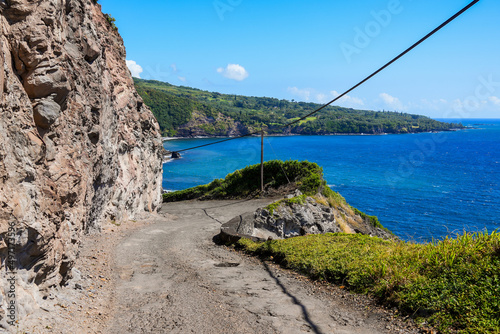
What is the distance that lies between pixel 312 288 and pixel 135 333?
15.4 ft

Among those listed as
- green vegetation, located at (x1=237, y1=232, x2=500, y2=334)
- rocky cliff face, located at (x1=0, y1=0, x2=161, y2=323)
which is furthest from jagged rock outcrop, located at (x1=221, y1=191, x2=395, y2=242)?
rocky cliff face, located at (x1=0, y1=0, x2=161, y2=323)

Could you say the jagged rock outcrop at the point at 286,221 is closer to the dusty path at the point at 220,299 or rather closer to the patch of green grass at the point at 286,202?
the patch of green grass at the point at 286,202

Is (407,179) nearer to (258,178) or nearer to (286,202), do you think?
(258,178)

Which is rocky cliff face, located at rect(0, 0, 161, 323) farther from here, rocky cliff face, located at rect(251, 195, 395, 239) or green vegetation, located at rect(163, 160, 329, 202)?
green vegetation, located at rect(163, 160, 329, 202)

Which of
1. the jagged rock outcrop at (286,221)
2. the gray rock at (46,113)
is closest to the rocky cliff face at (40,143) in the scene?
the gray rock at (46,113)

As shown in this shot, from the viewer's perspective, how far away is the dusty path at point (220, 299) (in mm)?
7410

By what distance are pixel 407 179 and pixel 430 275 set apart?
252 feet

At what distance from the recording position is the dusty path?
7.41m

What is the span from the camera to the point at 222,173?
297 feet

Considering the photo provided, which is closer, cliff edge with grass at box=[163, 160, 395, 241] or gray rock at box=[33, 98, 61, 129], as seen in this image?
gray rock at box=[33, 98, 61, 129]

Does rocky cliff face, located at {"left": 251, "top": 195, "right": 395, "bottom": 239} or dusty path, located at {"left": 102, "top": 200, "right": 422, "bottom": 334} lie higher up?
dusty path, located at {"left": 102, "top": 200, "right": 422, "bottom": 334}

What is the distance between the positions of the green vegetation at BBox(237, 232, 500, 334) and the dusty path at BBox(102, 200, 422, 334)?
1.57 ft

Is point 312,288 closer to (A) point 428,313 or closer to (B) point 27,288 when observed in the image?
(A) point 428,313

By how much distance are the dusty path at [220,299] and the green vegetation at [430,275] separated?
1.57ft
